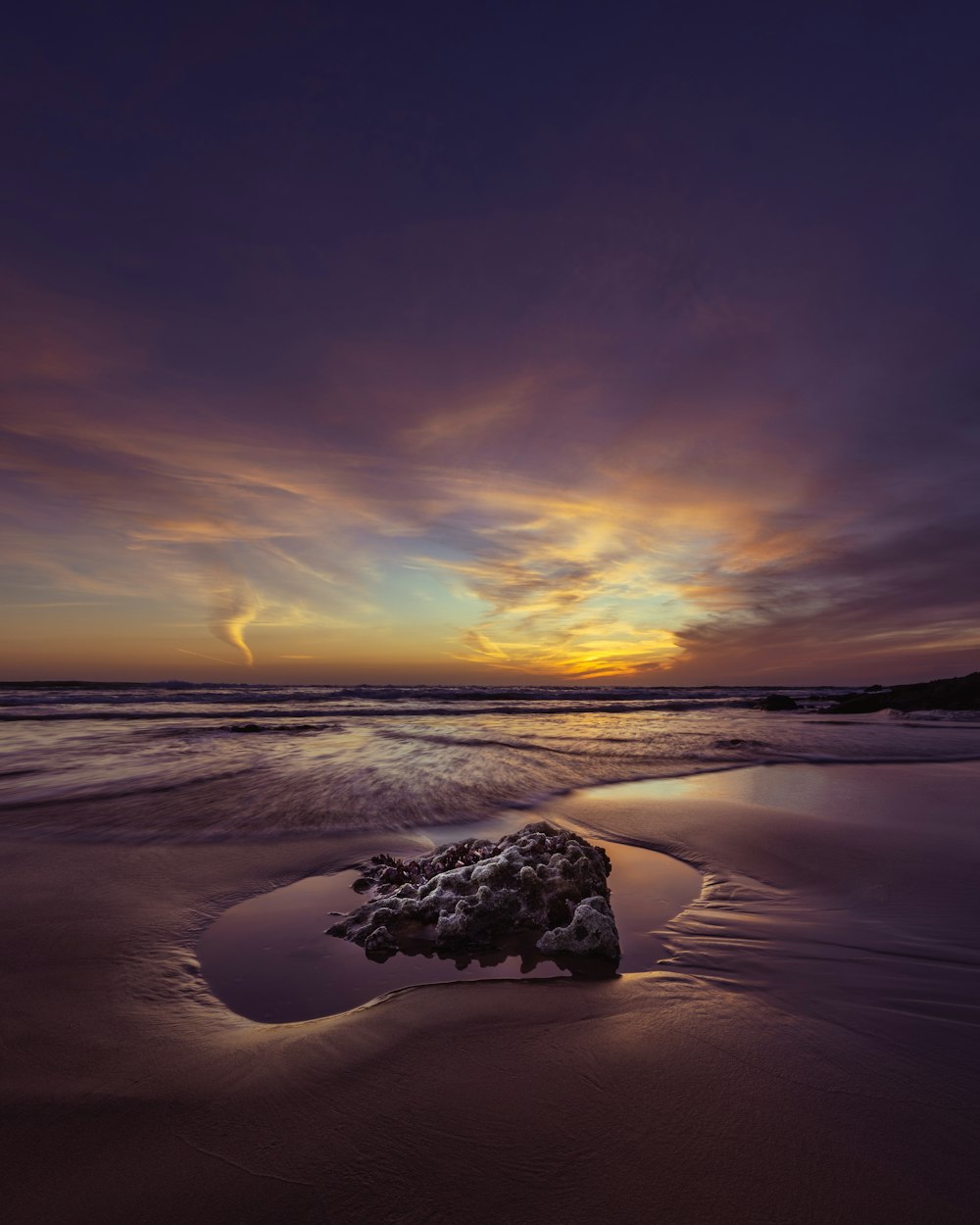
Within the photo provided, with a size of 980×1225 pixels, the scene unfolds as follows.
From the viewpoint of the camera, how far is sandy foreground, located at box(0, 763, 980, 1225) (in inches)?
70.6

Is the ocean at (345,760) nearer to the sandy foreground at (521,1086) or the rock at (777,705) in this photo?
the sandy foreground at (521,1086)


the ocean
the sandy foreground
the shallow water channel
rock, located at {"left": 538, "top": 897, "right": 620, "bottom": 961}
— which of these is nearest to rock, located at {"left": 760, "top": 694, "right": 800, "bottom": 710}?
the ocean

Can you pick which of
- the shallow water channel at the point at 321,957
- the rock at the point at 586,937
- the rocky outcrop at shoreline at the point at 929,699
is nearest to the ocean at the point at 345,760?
the shallow water channel at the point at 321,957

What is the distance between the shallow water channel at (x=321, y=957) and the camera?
3.14 meters

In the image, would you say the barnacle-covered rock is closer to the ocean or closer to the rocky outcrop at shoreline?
the ocean

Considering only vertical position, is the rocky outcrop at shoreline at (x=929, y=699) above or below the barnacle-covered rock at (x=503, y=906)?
→ above

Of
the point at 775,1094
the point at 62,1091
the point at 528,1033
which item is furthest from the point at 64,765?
the point at 775,1094

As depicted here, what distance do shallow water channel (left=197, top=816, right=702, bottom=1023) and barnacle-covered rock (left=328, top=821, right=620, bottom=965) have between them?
0.15 metres

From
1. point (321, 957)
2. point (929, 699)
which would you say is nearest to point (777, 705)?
point (929, 699)

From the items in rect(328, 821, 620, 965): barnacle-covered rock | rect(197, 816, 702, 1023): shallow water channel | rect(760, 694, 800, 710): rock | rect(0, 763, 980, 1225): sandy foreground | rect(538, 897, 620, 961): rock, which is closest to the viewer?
rect(0, 763, 980, 1225): sandy foreground

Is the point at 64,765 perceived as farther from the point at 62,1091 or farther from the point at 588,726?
the point at 588,726

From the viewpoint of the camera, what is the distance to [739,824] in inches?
276

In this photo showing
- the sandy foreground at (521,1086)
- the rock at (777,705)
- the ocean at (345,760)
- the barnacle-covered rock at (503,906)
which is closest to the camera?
the sandy foreground at (521,1086)

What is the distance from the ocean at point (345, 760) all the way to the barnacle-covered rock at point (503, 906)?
2.92 metres
